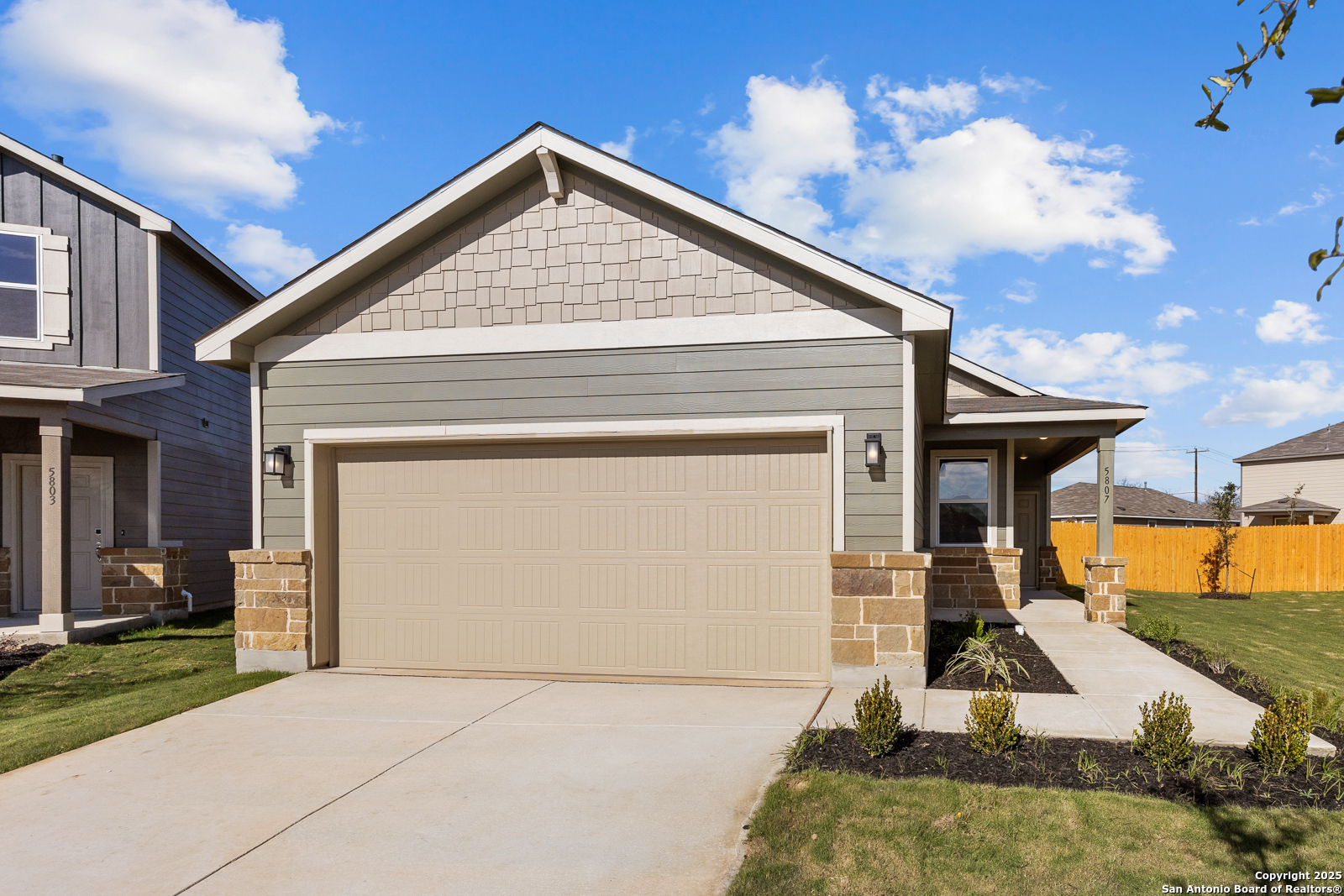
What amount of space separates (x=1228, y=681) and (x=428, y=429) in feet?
25.9

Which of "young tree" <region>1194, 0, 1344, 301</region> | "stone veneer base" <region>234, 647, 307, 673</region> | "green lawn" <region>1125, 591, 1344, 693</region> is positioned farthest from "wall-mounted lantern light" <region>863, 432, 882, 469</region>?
"stone veneer base" <region>234, 647, 307, 673</region>

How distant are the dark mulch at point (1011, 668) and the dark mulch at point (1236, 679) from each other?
139 centimetres

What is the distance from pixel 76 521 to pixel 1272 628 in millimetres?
19227

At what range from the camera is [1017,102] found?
10.3 metres

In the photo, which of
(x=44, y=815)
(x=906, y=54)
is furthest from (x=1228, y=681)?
(x=44, y=815)

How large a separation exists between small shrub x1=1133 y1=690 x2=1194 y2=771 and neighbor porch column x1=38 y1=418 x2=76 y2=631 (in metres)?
11.6

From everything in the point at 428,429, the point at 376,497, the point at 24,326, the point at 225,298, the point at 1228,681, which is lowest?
the point at 1228,681

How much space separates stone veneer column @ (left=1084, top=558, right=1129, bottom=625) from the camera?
1191cm

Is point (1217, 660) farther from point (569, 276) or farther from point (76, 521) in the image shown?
point (76, 521)

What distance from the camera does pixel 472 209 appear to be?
8.17 meters

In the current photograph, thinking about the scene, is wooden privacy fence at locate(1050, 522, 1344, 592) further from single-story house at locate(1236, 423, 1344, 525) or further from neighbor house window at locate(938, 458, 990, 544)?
single-story house at locate(1236, 423, 1344, 525)

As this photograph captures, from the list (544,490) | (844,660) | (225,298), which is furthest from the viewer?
(225,298)

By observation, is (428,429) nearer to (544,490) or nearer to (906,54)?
(544,490)

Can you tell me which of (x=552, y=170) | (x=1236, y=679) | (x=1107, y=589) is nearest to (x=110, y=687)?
(x=552, y=170)
